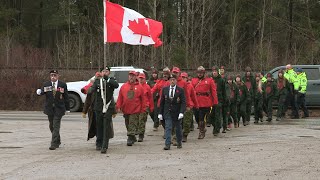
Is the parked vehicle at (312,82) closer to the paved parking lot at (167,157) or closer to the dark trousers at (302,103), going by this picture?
the dark trousers at (302,103)

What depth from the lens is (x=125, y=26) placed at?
14.3 metres

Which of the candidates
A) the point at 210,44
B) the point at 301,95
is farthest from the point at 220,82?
the point at 210,44

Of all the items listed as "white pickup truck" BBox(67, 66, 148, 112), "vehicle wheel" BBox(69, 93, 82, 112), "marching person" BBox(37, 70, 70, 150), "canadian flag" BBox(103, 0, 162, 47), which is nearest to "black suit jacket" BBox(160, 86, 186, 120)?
"canadian flag" BBox(103, 0, 162, 47)

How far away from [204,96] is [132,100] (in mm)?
2030

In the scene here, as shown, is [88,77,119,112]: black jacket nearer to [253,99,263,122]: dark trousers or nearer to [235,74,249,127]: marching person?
[235,74,249,127]: marching person

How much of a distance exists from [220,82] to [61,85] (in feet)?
15.2

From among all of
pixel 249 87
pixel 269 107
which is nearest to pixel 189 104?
pixel 249 87

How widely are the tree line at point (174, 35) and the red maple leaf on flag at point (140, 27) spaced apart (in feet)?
41.2

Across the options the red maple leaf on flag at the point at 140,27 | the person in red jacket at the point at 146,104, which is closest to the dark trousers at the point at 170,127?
the person in red jacket at the point at 146,104

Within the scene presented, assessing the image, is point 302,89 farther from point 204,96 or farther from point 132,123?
point 132,123

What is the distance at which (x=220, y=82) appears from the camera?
50.0 ft

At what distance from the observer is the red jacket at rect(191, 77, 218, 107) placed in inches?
559

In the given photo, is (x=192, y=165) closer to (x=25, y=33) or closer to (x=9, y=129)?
(x=9, y=129)

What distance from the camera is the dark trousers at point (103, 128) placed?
11.9 meters
